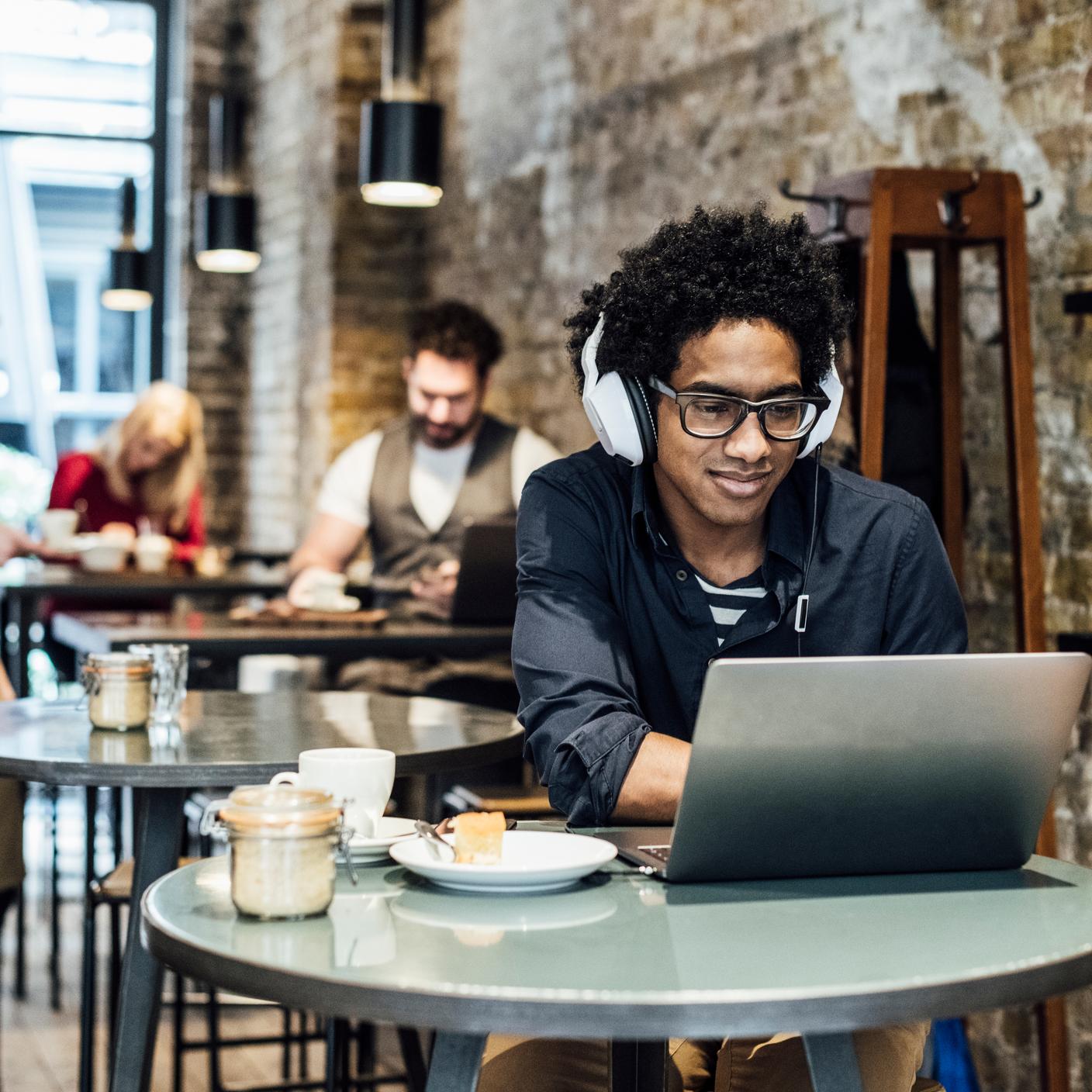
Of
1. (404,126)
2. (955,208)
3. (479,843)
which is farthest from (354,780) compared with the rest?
(404,126)

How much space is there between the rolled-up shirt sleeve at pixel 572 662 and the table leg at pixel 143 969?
23.5 inches

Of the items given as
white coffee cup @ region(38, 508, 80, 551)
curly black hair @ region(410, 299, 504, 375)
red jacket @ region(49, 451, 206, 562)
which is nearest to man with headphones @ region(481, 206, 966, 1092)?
curly black hair @ region(410, 299, 504, 375)

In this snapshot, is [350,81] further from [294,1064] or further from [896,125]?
[294,1064]

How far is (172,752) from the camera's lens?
2.16 metres

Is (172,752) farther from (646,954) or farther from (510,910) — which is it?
(646,954)

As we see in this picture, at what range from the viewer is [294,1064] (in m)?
3.50

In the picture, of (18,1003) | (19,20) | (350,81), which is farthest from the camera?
(19,20)

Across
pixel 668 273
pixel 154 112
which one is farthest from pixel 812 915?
pixel 154 112

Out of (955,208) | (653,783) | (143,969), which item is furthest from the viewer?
(955,208)

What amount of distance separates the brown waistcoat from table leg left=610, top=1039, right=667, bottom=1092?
9.14 ft

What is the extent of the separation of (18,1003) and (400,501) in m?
1.50

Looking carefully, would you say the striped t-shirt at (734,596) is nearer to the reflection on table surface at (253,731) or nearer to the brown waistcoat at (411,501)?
the reflection on table surface at (253,731)

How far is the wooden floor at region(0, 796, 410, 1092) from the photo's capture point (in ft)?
10.9

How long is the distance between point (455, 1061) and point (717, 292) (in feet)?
3.08
